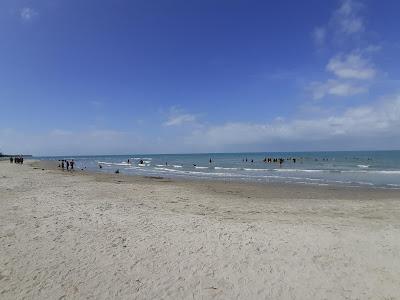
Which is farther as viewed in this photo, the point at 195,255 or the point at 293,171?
the point at 293,171

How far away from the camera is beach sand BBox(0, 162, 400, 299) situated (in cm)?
590

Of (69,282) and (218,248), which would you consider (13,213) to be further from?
(218,248)

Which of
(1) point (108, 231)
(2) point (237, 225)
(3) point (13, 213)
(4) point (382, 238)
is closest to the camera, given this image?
(4) point (382, 238)

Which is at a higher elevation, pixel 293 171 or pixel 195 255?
pixel 293 171

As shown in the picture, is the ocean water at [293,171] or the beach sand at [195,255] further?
the ocean water at [293,171]

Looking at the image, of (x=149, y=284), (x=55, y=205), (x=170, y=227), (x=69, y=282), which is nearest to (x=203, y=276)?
(x=149, y=284)

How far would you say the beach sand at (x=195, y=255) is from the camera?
5898 mm

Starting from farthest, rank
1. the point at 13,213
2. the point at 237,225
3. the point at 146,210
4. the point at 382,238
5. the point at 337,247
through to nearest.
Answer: the point at 146,210 < the point at 13,213 < the point at 237,225 < the point at 382,238 < the point at 337,247

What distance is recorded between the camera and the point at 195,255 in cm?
745

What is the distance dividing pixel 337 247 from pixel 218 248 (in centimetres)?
289

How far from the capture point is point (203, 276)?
21.1 feet

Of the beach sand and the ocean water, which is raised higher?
the ocean water

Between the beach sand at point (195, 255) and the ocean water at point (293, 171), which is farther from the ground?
the ocean water at point (293, 171)

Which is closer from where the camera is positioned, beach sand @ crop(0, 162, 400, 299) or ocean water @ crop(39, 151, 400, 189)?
beach sand @ crop(0, 162, 400, 299)
